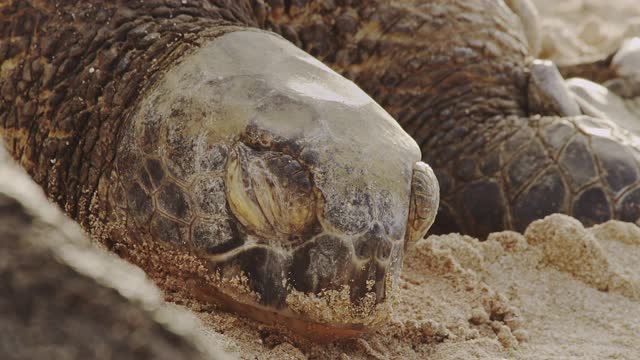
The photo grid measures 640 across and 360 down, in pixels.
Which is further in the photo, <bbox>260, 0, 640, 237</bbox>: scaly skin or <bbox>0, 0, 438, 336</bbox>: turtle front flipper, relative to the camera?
<bbox>260, 0, 640, 237</bbox>: scaly skin

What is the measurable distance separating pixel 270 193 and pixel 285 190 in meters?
0.03

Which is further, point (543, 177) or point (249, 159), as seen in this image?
point (543, 177)

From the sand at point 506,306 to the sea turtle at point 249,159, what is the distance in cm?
7

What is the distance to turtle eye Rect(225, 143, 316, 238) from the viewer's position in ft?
4.73

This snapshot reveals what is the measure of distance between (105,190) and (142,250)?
6.6 inches

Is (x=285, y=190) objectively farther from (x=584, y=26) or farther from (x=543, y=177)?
(x=584, y=26)

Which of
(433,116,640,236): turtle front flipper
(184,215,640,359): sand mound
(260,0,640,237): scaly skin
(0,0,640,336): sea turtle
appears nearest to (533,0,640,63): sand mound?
(260,0,640,237): scaly skin

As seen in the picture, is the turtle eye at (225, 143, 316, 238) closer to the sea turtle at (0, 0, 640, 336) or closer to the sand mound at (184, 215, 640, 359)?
the sea turtle at (0, 0, 640, 336)

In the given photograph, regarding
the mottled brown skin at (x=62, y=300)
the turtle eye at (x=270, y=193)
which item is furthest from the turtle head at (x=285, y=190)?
the mottled brown skin at (x=62, y=300)

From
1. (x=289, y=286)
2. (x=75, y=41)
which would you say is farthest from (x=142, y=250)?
(x=75, y=41)

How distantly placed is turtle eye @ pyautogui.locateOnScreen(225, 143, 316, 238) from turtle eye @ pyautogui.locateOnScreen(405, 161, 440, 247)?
0.67 feet

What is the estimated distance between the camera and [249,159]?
4.83 feet

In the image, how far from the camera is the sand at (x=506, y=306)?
153 cm

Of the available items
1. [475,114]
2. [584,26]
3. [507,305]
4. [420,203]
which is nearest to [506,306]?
[507,305]
